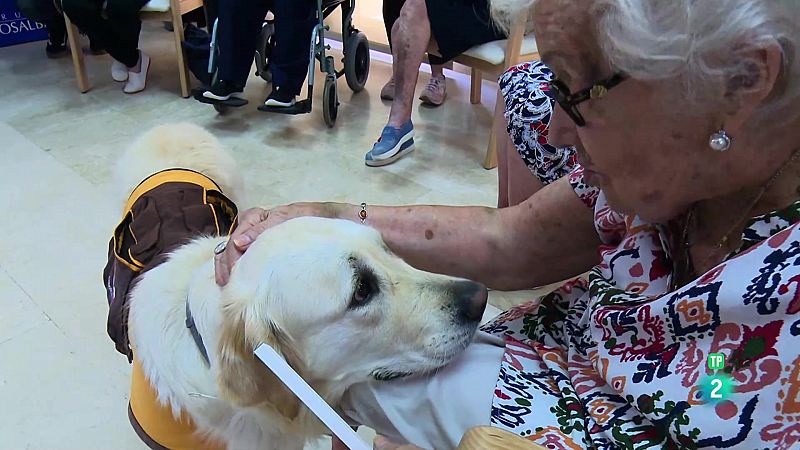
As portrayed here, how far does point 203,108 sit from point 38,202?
3.45 feet

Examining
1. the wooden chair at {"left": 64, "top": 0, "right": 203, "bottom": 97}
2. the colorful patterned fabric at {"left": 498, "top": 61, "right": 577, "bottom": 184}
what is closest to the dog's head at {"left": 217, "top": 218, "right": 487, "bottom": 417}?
the colorful patterned fabric at {"left": 498, "top": 61, "right": 577, "bottom": 184}

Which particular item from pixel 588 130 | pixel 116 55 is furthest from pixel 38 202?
pixel 588 130

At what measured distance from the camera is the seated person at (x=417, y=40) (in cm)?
250

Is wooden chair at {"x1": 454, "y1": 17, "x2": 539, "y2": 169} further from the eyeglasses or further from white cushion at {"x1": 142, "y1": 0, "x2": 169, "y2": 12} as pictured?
the eyeglasses

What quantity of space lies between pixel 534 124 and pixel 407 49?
1.30 meters

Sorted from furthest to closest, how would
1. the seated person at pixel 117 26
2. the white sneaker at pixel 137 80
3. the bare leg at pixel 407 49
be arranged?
the white sneaker at pixel 137 80
the seated person at pixel 117 26
the bare leg at pixel 407 49

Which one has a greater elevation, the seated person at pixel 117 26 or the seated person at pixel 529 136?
the seated person at pixel 529 136

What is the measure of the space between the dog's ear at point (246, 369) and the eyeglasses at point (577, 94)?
0.53 meters

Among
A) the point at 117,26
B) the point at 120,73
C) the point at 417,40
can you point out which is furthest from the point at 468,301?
the point at 120,73

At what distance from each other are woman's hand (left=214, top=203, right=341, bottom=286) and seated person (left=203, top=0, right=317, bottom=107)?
5.89 feet

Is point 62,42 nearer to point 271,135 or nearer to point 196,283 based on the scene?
point 271,135

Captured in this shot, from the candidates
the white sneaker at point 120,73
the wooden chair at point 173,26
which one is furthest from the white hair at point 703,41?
the white sneaker at point 120,73

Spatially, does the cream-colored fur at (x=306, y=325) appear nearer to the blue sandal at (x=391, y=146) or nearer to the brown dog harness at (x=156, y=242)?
the brown dog harness at (x=156, y=242)

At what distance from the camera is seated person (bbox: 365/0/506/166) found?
8.20 ft
